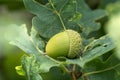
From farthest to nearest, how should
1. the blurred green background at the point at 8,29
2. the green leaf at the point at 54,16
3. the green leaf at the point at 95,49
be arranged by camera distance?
the blurred green background at the point at 8,29 < the green leaf at the point at 54,16 < the green leaf at the point at 95,49

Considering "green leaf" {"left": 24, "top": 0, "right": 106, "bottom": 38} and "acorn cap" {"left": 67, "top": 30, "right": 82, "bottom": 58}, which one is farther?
"green leaf" {"left": 24, "top": 0, "right": 106, "bottom": 38}

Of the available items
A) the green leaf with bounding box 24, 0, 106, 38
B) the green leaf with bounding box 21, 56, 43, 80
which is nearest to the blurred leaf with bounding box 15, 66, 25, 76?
the green leaf with bounding box 21, 56, 43, 80

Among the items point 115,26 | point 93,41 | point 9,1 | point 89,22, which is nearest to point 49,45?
point 93,41

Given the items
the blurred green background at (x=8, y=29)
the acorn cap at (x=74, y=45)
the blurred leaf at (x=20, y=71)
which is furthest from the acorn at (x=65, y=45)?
the blurred green background at (x=8, y=29)

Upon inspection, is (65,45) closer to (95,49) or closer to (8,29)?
(95,49)

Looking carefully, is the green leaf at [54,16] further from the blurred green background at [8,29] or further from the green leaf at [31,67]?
the green leaf at [31,67]

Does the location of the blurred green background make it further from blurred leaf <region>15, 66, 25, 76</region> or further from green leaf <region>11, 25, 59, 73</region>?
blurred leaf <region>15, 66, 25, 76</region>

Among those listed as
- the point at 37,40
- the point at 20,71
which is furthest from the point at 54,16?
the point at 20,71
